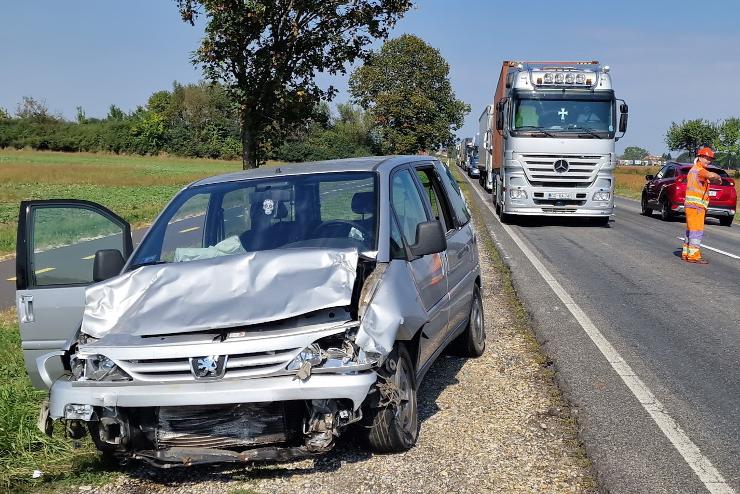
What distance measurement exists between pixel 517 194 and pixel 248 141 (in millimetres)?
6966

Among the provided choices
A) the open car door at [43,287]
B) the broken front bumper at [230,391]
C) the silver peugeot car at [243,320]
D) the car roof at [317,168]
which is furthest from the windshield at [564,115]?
the broken front bumper at [230,391]

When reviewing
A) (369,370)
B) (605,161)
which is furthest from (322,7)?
(369,370)

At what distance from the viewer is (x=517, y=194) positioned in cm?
1942

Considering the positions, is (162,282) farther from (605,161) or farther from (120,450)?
(605,161)

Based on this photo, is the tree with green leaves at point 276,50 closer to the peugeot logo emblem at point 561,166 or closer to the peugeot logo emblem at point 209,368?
the peugeot logo emblem at point 561,166

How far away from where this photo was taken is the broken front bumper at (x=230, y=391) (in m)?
3.89

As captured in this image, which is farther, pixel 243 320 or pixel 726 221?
pixel 726 221

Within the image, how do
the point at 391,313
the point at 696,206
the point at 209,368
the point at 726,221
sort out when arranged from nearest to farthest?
1. the point at 209,368
2. the point at 391,313
3. the point at 696,206
4. the point at 726,221

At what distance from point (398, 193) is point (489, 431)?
169 cm

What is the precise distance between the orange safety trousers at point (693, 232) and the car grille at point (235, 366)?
10.9m

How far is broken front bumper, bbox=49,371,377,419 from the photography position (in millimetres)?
3893

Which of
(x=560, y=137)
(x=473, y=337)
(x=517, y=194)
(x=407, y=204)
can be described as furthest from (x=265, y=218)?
(x=517, y=194)

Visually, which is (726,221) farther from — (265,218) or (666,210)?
(265,218)

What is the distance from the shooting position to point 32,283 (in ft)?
16.5
